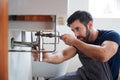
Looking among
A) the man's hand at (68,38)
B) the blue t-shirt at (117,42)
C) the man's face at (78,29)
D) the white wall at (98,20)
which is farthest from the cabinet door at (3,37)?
the white wall at (98,20)

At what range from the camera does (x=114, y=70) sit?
1420mm

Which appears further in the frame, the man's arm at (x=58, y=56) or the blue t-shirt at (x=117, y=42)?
the man's arm at (x=58, y=56)

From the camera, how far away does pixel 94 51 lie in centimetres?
125

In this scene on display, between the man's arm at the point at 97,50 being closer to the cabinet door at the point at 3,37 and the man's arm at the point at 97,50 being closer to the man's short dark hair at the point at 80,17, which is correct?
the man's short dark hair at the point at 80,17

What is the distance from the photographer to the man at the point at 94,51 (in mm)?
1271

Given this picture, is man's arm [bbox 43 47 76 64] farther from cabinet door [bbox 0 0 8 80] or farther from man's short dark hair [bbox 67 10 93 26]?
cabinet door [bbox 0 0 8 80]

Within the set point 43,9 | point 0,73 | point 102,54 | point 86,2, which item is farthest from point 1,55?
point 86,2

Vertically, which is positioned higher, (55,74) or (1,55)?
(1,55)

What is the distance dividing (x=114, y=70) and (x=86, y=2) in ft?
3.33

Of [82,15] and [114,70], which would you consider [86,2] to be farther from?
[114,70]

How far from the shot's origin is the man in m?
1.27

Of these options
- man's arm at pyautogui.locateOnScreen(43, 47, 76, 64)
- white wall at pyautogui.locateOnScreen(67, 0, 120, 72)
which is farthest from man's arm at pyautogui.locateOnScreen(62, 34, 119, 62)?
white wall at pyautogui.locateOnScreen(67, 0, 120, 72)

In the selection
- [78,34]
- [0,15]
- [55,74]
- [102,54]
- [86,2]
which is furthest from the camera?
[86,2]

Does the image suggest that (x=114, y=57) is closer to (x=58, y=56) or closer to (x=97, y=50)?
(x=97, y=50)
